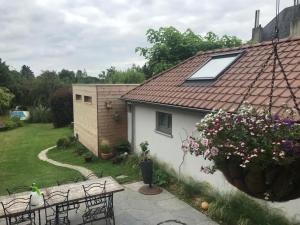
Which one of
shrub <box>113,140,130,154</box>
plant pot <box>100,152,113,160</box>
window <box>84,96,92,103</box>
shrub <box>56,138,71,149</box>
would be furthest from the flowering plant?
shrub <box>56,138,71,149</box>

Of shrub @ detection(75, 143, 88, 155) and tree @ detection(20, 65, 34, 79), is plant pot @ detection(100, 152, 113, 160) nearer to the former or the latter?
shrub @ detection(75, 143, 88, 155)

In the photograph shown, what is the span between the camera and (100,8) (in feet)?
33.0

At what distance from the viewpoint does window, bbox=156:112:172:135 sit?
34.7 feet

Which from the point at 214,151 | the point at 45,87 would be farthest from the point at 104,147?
the point at 45,87

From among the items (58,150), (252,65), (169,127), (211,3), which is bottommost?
(58,150)

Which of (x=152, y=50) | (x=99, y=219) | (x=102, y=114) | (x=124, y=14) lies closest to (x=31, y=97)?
(x=152, y=50)

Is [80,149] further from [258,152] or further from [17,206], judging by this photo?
[258,152]

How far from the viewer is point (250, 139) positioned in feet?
9.71

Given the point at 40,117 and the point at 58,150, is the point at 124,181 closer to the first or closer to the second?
the point at 58,150

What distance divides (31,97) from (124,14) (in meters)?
25.8

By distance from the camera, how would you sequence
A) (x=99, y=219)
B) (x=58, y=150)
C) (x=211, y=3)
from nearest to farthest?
(x=99, y=219) < (x=211, y=3) < (x=58, y=150)

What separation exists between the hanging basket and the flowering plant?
8 centimetres

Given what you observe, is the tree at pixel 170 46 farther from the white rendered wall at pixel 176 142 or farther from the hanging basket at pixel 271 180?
the hanging basket at pixel 271 180

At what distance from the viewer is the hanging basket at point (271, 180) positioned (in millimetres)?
2840
